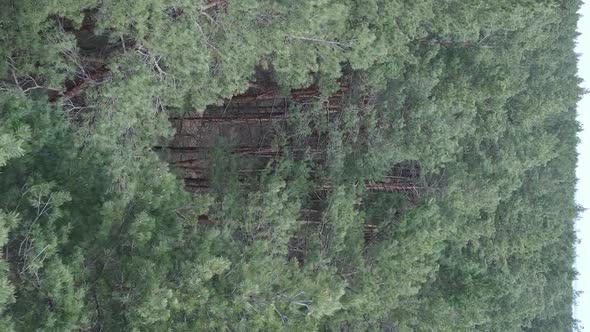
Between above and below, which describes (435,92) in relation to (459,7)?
below

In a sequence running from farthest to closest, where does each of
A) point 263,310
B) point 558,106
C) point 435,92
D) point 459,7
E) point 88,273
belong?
1. point 558,106
2. point 435,92
3. point 459,7
4. point 263,310
5. point 88,273

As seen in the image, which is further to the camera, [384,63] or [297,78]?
[384,63]

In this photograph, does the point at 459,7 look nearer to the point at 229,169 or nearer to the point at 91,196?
the point at 229,169

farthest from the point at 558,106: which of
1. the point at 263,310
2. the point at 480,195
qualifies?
the point at 263,310

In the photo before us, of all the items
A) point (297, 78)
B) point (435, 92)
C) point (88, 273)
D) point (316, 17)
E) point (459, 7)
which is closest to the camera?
point (88, 273)

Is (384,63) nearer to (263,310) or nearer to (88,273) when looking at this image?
(263,310)

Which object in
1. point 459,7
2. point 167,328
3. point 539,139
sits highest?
point 459,7
